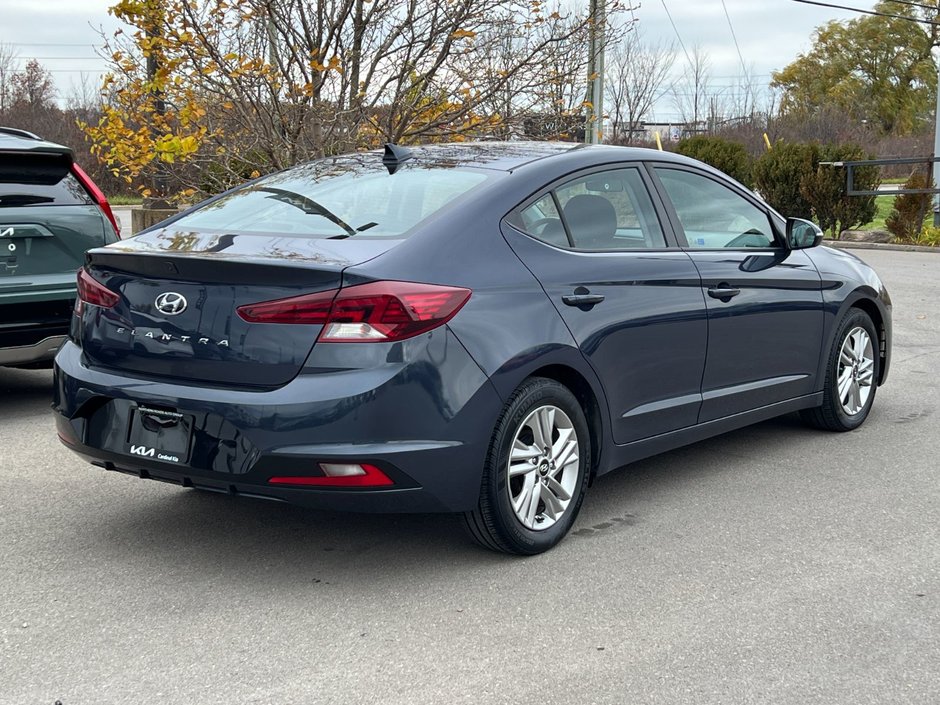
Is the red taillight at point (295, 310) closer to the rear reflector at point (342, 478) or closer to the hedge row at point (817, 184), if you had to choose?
the rear reflector at point (342, 478)

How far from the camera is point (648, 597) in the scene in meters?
4.01

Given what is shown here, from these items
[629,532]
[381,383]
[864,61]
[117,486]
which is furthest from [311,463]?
[864,61]

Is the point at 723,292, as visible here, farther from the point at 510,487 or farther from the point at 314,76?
the point at 314,76

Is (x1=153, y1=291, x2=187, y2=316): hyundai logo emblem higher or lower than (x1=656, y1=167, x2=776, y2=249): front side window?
lower

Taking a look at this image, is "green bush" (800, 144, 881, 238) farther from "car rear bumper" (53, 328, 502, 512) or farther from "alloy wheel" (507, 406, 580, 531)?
"car rear bumper" (53, 328, 502, 512)

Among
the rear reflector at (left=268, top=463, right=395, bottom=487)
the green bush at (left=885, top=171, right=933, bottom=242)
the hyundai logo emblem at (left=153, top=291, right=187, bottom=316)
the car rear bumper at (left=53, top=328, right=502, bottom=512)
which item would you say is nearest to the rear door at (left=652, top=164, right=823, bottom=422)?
the car rear bumper at (left=53, top=328, right=502, bottom=512)

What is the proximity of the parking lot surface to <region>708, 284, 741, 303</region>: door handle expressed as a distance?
88 cm

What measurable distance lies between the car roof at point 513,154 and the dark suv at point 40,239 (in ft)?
7.90

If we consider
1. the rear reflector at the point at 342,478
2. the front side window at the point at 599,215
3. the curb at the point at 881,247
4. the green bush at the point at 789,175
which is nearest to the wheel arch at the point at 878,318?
the front side window at the point at 599,215

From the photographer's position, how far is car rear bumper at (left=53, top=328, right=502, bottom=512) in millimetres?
3836

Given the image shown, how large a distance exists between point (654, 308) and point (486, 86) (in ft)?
20.8

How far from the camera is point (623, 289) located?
15.8 feet

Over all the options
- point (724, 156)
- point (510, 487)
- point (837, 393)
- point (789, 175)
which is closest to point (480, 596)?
point (510, 487)

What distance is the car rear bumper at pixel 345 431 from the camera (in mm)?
Result: 3836
